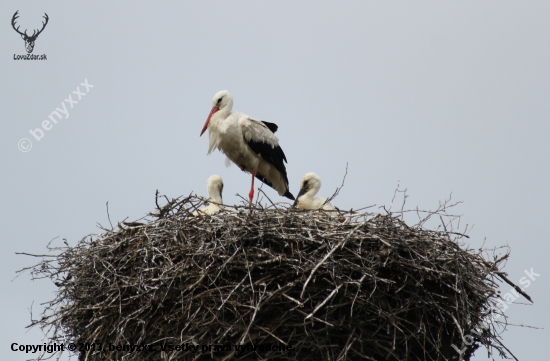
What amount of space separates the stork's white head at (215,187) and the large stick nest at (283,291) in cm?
153

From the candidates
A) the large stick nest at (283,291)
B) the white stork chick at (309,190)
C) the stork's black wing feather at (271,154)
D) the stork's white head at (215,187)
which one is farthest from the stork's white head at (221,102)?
the large stick nest at (283,291)

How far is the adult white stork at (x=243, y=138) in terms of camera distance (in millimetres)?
8781

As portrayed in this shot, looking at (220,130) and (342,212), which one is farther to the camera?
(220,130)

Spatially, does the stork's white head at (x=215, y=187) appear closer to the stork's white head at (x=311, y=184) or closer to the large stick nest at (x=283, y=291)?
the stork's white head at (x=311, y=184)

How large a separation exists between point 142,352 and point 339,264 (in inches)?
59.0

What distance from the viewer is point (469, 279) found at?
6.44 m

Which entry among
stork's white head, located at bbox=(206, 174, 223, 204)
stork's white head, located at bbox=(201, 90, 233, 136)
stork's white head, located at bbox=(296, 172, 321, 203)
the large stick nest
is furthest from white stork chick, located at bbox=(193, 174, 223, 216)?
the large stick nest

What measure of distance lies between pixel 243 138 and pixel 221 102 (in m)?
0.44

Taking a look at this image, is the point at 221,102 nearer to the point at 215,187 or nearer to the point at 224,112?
the point at 224,112

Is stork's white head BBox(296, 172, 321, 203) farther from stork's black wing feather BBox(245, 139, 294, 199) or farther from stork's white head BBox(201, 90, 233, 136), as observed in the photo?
stork's white head BBox(201, 90, 233, 136)

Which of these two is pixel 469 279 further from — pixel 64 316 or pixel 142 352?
pixel 64 316

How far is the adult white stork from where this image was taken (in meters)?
8.78

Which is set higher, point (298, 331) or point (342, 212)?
point (342, 212)

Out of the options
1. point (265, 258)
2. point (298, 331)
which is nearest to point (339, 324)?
point (298, 331)
